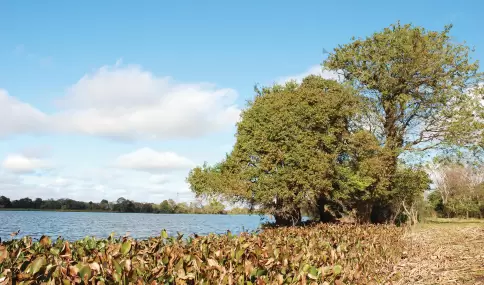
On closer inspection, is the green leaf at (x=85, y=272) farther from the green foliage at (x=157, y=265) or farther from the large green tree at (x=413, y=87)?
the large green tree at (x=413, y=87)

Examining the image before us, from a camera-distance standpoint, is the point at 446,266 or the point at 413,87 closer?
the point at 446,266

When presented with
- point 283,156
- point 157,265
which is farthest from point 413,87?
point 157,265

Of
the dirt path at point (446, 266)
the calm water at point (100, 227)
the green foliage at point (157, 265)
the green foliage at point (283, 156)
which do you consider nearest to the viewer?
Answer: the green foliage at point (157, 265)

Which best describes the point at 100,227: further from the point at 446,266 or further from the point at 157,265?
the point at 157,265

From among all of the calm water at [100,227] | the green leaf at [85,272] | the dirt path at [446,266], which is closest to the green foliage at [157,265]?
the green leaf at [85,272]

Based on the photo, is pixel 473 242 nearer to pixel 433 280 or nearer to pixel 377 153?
pixel 433 280

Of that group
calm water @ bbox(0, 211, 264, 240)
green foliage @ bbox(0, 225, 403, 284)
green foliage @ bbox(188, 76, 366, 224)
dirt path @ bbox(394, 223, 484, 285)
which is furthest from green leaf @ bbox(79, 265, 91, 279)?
green foliage @ bbox(188, 76, 366, 224)

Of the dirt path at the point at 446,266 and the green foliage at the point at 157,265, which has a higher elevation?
the green foliage at the point at 157,265

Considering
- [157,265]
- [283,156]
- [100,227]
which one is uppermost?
[283,156]

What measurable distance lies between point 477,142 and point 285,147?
17710mm

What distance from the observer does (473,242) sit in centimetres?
1488

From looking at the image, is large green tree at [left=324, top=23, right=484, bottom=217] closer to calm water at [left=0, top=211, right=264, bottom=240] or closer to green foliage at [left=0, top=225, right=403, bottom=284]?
calm water at [left=0, top=211, right=264, bottom=240]

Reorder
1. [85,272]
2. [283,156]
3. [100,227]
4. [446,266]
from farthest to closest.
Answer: [100,227]
[283,156]
[446,266]
[85,272]

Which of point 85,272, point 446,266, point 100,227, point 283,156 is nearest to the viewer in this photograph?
point 85,272
